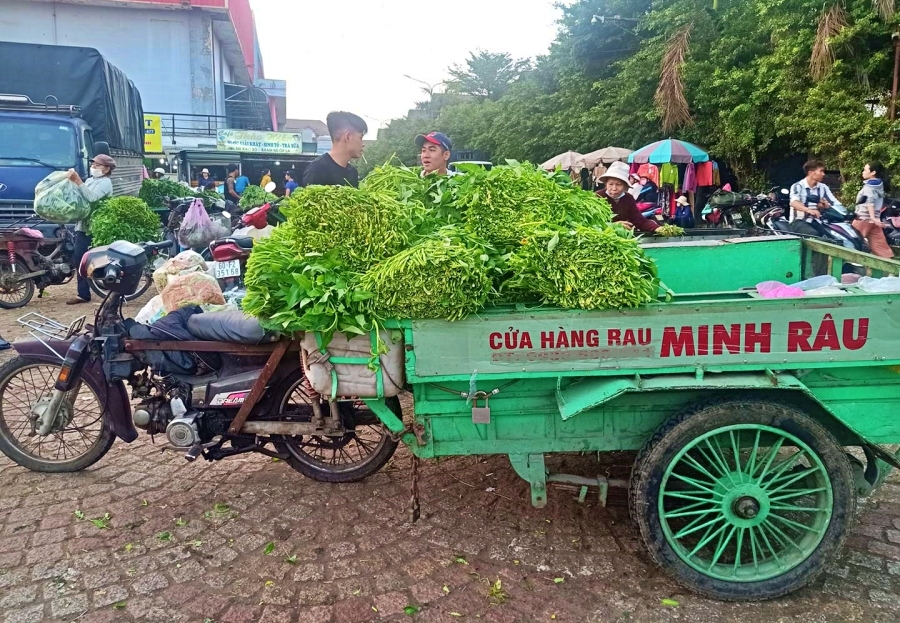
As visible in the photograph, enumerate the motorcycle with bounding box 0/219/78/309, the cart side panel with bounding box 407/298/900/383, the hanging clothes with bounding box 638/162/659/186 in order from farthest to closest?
1. the hanging clothes with bounding box 638/162/659/186
2. the motorcycle with bounding box 0/219/78/309
3. the cart side panel with bounding box 407/298/900/383

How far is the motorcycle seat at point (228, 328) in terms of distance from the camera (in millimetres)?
3422

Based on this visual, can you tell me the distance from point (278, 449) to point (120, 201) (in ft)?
21.2

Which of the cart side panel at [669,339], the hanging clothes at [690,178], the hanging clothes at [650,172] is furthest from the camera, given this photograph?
the hanging clothes at [650,172]

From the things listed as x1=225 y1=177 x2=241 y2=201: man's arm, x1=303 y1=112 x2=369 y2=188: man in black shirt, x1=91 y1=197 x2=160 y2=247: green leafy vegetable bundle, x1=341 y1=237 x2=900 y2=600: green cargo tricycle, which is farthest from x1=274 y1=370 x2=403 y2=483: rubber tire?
x1=225 y1=177 x2=241 y2=201: man's arm

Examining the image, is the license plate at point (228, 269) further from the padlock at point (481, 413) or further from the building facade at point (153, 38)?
the building facade at point (153, 38)

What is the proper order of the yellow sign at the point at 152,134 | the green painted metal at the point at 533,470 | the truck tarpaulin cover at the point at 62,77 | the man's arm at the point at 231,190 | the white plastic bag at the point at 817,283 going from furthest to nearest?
the yellow sign at the point at 152,134, the man's arm at the point at 231,190, the truck tarpaulin cover at the point at 62,77, the white plastic bag at the point at 817,283, the green painted metal at the point at 533,470

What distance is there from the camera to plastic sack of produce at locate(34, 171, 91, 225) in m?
8.58

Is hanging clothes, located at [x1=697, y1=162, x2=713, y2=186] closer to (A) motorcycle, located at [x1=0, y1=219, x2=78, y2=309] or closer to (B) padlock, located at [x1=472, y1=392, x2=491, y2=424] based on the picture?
(A) motorcycle, located at [x1=0, y1=219, x2=78, y2=309]

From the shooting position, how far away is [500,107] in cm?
2505

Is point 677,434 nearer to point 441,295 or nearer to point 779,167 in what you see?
point 441,295

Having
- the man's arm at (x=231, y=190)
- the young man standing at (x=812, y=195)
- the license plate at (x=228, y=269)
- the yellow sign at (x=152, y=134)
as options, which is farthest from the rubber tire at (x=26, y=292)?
the yellow sign at (x=152, y=134)

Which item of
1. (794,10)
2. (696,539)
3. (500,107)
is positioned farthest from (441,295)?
(500,107)

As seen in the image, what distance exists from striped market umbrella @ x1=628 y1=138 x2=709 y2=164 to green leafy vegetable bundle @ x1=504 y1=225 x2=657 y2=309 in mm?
11370

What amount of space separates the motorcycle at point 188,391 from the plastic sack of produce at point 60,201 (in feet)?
17.5
